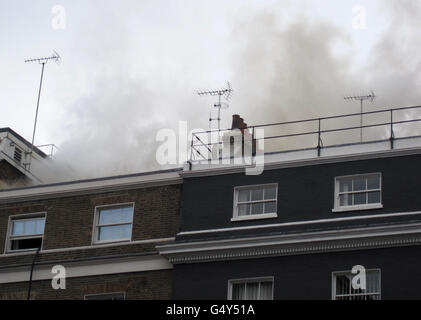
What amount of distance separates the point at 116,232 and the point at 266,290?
663cm

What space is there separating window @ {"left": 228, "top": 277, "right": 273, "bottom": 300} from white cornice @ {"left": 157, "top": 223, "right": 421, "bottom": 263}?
2.79 feet

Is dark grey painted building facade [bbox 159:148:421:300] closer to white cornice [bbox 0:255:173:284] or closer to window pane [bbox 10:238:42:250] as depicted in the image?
white cornice [bbox 0:255:173:284]

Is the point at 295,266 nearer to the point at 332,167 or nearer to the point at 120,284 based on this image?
the point at 332,167

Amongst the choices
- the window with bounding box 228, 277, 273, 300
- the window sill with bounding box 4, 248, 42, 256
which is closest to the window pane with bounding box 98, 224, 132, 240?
the window sill with bounding box 4, 248, 42, 256

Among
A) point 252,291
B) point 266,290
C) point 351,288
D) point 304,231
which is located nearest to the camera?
point 351,288

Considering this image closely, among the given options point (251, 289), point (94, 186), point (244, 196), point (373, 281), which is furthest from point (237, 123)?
point (373, 281)

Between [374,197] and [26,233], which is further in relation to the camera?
[26,233]

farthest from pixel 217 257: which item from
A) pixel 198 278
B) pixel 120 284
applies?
pixel 120 284

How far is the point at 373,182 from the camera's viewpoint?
118 ft

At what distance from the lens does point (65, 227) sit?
39906 mm

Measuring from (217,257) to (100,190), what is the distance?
6095 millimetres

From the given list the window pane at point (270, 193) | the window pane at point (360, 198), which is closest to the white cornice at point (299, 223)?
the window pane at point (360, 198)

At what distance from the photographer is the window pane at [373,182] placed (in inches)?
1407

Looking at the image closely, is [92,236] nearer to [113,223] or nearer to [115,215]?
[113,223]
